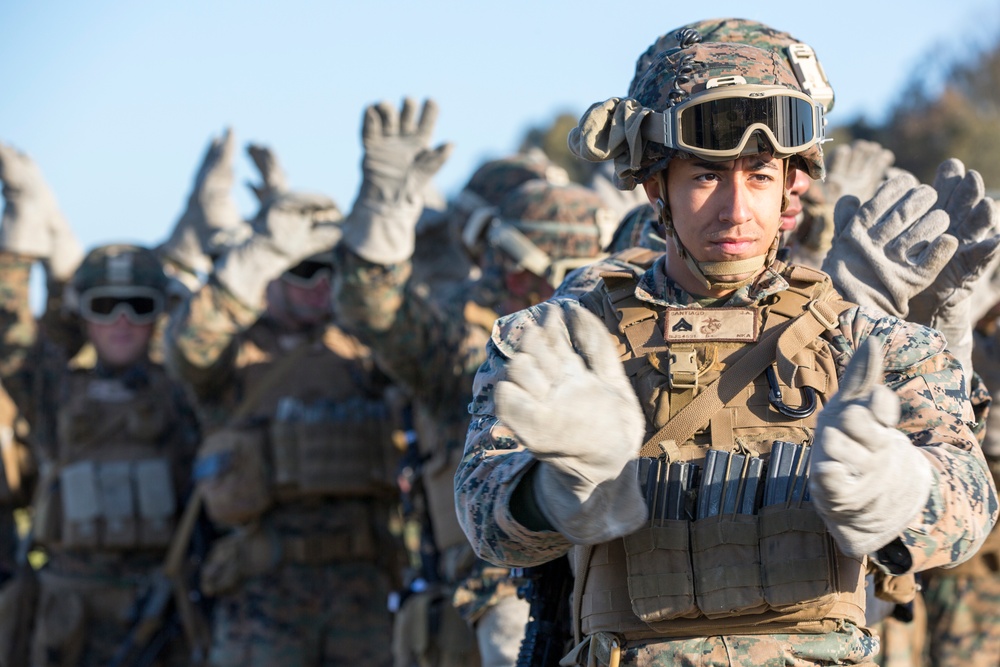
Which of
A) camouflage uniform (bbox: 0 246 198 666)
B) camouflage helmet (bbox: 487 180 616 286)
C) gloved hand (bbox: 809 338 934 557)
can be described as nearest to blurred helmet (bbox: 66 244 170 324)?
camouflage uniform (bbox: 0 246 198 666)

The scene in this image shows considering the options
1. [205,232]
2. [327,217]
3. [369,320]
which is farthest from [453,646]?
[205,232]

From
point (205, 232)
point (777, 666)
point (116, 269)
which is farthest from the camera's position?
point (205, 232)

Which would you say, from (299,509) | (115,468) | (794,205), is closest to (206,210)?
(115,468)

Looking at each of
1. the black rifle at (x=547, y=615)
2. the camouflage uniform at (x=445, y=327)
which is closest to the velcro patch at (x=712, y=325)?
the black rifle at (x=547, y=615)

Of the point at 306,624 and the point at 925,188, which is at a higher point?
the point at 925,188

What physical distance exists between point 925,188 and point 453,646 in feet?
10.1

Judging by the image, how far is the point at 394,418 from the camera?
7824mm

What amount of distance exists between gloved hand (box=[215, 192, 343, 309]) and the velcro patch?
16.0 ft

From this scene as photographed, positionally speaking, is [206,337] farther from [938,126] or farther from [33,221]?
[938,126]

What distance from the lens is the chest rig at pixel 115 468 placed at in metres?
8.55

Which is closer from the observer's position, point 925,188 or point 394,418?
point 925,188

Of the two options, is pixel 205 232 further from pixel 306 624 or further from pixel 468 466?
pixel 468 466

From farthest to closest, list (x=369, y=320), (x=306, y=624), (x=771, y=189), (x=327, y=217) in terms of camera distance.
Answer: (x=327, y=217), (x=306, y=624), (x=369, y=320), (x=771, y=189)

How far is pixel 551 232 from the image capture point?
6.76 m
